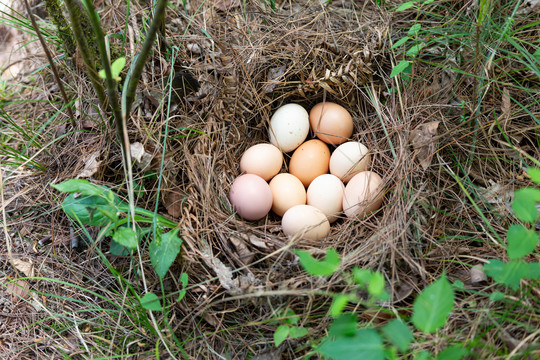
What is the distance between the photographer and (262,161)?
197 cm

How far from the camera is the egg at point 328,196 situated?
1893 millimetres

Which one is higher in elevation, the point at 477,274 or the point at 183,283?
the point at 183,283

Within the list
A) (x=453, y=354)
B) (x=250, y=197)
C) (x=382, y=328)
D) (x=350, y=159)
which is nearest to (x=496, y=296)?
(x=453, y=354)

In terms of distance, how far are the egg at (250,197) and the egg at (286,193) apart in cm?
6

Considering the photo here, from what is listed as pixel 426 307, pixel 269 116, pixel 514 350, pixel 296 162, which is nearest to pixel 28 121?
pixel 269 116

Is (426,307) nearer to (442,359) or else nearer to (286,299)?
(442,359)

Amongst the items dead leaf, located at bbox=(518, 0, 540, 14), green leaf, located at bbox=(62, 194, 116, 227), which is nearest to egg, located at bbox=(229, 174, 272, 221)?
green leaf, located at bbox=(62, 194, 116, 227)

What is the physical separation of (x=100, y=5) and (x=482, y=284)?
7.83ft

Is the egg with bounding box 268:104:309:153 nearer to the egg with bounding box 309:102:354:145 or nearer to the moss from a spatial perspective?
the egg with bounding box 309:102:354:145

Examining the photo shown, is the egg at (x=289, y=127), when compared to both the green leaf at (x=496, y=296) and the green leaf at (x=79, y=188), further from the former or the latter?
the green leaf at (x=496, y=296)

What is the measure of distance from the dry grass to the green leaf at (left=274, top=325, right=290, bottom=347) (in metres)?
0.07

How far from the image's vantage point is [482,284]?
1.46 m

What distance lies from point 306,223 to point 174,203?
0.57m

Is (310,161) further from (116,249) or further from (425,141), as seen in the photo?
(116,249)
